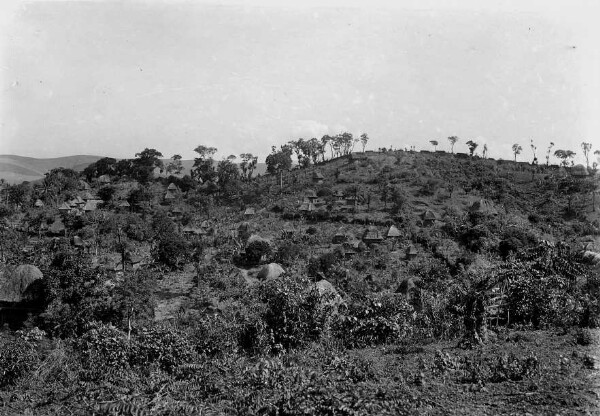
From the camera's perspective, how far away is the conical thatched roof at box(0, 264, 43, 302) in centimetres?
2214

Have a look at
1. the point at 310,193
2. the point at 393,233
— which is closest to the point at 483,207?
the point at 393,233

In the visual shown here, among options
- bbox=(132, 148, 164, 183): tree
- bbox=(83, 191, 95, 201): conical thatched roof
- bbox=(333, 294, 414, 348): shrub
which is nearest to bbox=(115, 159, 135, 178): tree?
bbox=(132, 148, 164, 183): tree

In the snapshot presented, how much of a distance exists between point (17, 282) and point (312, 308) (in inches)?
711

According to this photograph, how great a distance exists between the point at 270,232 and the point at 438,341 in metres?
30.4

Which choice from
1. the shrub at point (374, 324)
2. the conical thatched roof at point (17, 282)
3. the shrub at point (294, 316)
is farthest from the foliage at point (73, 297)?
the shrub at point (374, 324)

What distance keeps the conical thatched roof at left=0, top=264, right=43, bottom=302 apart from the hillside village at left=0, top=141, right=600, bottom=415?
7cm

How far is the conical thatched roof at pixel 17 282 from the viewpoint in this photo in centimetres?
2214

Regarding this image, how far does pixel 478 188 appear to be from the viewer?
54.4 meters

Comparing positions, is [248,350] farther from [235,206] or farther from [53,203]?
[53,203]

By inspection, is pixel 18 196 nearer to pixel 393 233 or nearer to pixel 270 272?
pixel 270 272

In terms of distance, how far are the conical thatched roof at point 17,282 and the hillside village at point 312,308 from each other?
2.8 inches

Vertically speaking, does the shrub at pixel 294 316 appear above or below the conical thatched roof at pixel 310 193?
below

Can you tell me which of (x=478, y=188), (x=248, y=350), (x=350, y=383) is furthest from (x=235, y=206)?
(x=350, y=383)

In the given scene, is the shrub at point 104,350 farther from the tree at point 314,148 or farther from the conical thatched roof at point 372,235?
the tree at point 314,148
